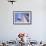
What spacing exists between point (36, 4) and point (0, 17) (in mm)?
1595

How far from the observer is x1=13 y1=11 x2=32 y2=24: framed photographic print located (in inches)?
241

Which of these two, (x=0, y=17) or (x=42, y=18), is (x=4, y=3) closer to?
(x=0, y=17)

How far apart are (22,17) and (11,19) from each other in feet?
1.53

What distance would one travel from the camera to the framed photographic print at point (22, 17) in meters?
6.12

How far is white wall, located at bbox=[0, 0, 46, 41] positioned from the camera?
6.11m

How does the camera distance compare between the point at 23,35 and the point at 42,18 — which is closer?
the point at 23,35

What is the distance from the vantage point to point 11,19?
20.1ft

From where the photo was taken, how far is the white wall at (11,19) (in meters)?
6.11

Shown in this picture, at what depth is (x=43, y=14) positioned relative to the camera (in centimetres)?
622

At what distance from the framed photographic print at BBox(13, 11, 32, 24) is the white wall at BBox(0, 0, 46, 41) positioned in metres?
0.13

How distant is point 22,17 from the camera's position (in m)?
6.12

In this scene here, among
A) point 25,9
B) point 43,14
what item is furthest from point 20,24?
point 43,14

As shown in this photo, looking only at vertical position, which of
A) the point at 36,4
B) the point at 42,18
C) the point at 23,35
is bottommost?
the point at 23,35

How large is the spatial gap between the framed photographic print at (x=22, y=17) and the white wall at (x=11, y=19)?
125 mm
